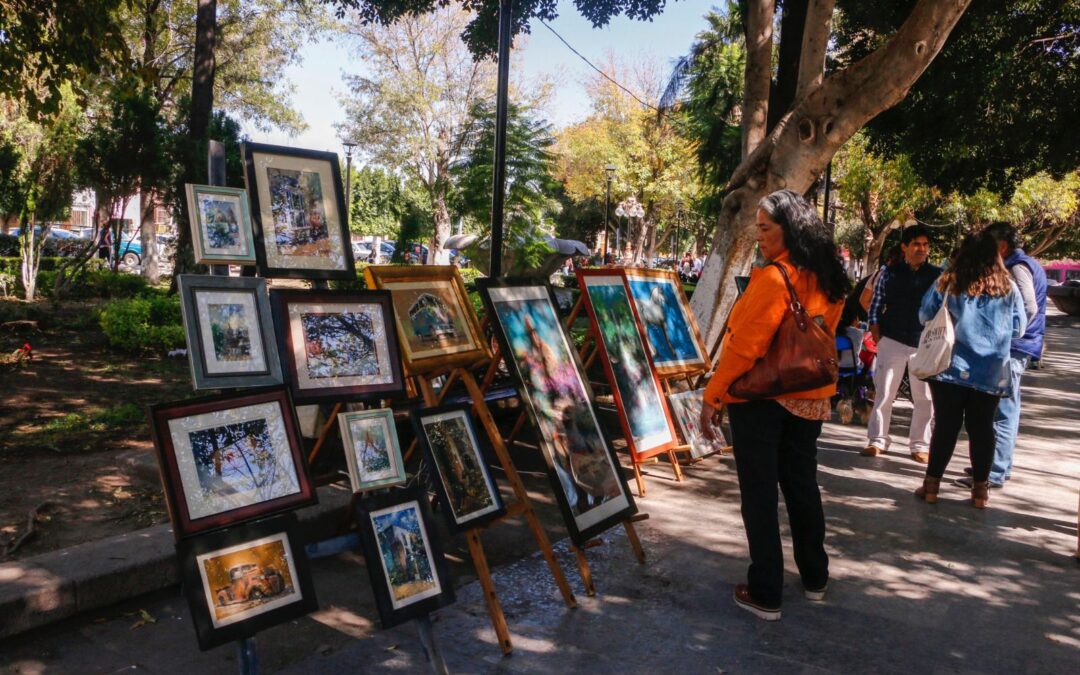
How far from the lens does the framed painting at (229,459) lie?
8.96ft

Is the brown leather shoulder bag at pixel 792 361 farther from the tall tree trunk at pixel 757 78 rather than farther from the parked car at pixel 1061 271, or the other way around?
the parked car at pixel 1061 271

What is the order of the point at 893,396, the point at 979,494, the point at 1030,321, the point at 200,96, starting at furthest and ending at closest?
1. the point at 200,96
2. the point at 893,396
3. the point at 1030,321
4. the point at 979,494

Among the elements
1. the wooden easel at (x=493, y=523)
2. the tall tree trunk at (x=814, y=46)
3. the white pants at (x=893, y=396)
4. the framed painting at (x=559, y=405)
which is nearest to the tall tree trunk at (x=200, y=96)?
the tall tree trunk at (x=814, y=46)

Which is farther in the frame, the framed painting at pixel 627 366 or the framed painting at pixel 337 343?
the framed painting at pixel 627 366

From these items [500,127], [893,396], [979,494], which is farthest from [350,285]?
[979,494]

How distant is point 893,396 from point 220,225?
18.2 ft

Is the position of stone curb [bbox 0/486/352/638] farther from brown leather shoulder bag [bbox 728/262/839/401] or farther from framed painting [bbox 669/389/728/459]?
framed painting [bbox 669/389/728/459]

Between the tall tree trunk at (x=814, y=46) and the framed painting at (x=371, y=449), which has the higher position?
the tall tree trunk at (x=814, y=46)

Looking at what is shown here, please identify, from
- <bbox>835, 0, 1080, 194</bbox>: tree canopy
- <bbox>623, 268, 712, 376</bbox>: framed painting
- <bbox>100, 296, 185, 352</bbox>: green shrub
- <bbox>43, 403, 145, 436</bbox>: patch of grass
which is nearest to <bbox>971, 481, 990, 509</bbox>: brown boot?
<bbox>623, 268, 712, 376</bbox>: framed painting

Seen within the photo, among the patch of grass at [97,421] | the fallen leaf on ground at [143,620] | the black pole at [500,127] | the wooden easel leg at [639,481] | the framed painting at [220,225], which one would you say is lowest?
the fallen leaf on ground at [143,620]

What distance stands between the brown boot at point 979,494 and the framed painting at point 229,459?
4.51 metres

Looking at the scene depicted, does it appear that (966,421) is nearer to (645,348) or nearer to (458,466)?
(645,348)

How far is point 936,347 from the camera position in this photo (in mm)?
5324

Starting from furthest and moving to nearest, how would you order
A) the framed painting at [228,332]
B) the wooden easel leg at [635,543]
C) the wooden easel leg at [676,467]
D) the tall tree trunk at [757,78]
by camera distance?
→ 1. the tall tree trunk at [757,78]
2. the wooden easel leg at [676,467]
3. the wooden easel leg at [635,543]
4. the framed painting at [228,332]
